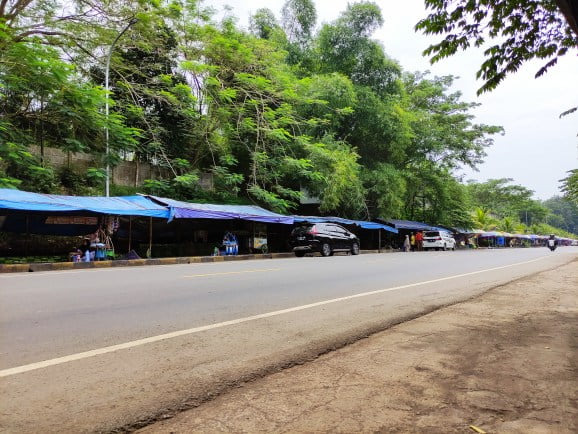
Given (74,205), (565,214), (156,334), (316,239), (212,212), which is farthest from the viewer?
(565,214)

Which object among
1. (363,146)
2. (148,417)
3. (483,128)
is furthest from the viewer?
(483,128)

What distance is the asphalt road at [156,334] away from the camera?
10.2ft

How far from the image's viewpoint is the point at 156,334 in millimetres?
4867

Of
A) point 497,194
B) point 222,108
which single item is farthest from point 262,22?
point 497,194

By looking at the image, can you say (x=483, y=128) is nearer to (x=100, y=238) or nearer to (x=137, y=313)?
(x=100, y=238)

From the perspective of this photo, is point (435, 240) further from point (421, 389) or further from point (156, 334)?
point (421, 389)

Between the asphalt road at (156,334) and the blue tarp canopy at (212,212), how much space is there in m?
7.56

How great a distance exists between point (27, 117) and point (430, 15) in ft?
57.5

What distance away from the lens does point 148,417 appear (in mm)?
2875

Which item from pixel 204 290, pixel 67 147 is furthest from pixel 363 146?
pixel 204 290

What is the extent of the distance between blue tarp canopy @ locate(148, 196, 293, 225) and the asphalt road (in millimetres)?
7557

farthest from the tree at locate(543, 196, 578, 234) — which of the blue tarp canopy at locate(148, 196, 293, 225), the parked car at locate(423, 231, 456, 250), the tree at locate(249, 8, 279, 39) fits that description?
the blue tarp canopy at locate(148, 196, 293, 225)

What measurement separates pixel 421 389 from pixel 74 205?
13.5 meters

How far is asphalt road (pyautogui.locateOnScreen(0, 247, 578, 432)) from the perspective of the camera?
310cm
